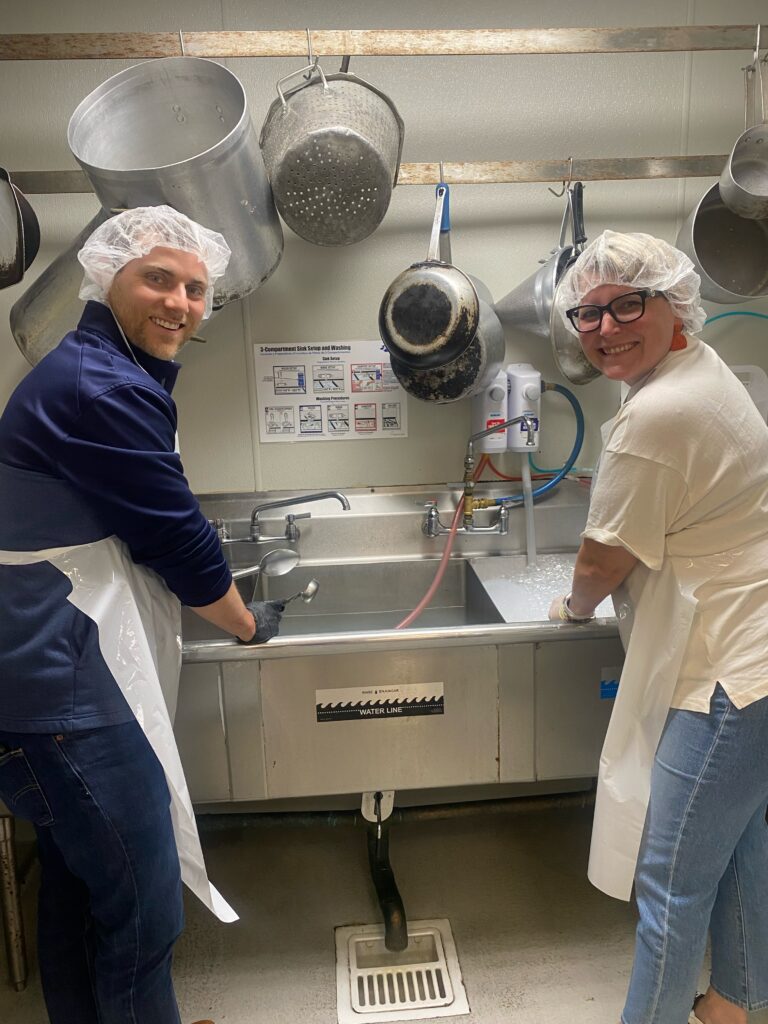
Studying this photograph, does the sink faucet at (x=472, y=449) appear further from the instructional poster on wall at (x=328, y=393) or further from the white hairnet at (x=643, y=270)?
the white hairnet at (x=643, y=270)

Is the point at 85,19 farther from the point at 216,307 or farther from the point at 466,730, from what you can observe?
the point at 466,730

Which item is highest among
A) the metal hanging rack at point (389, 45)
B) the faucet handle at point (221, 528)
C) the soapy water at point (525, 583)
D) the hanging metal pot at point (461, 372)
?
the metal hanging rack at point (389, 45)

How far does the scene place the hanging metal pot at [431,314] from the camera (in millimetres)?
1419

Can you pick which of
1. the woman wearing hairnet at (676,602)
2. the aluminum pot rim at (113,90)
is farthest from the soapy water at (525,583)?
the aluminum pot rim at (113,90)

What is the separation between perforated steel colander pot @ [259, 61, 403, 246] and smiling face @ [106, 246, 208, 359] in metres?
0.43

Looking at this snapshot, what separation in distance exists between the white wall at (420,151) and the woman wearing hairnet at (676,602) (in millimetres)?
742

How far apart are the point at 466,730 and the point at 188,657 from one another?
1.84 feet

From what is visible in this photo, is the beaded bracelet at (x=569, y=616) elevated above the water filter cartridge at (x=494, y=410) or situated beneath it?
situated beneath

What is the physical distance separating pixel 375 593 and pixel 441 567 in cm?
22

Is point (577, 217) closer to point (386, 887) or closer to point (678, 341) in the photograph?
point (678, 341)

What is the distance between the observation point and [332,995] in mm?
1412

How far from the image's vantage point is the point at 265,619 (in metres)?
1.27

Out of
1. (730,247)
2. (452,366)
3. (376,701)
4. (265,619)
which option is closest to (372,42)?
(452,366)

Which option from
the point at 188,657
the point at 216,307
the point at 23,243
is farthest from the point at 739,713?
the point at 23,243
